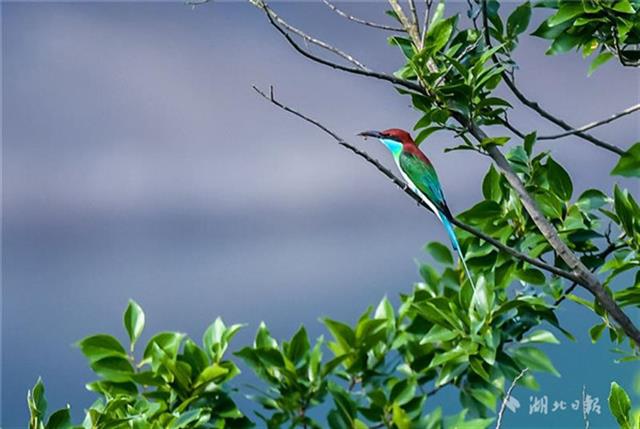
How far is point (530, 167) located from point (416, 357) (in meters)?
0.55

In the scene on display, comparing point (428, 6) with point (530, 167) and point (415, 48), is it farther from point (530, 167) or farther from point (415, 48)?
point (530, 167)

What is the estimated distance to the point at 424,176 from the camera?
2.23 meters

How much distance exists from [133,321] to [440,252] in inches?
31.7

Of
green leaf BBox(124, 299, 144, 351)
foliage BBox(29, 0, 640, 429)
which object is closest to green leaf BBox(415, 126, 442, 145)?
foliage BBox(29, 0, 640, 429)

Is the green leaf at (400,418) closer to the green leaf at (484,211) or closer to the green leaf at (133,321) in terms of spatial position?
the green leaf at (484,211)

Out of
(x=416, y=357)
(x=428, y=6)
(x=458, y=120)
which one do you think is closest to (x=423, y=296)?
(x=416, y=357)

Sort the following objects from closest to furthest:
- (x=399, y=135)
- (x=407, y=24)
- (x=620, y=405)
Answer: (x=620, y=405) < (x=407, y=24) < (x=399, y=135)

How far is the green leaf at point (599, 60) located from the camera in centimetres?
236

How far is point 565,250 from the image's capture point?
201 cm

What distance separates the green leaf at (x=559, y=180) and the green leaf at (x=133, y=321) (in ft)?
3.46

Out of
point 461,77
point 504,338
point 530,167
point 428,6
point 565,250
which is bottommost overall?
point 504,338

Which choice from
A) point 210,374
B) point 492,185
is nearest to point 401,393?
point 210,374

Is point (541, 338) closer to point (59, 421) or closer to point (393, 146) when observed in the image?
point (393, 146)

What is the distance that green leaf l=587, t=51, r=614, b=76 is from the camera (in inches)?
92.8
